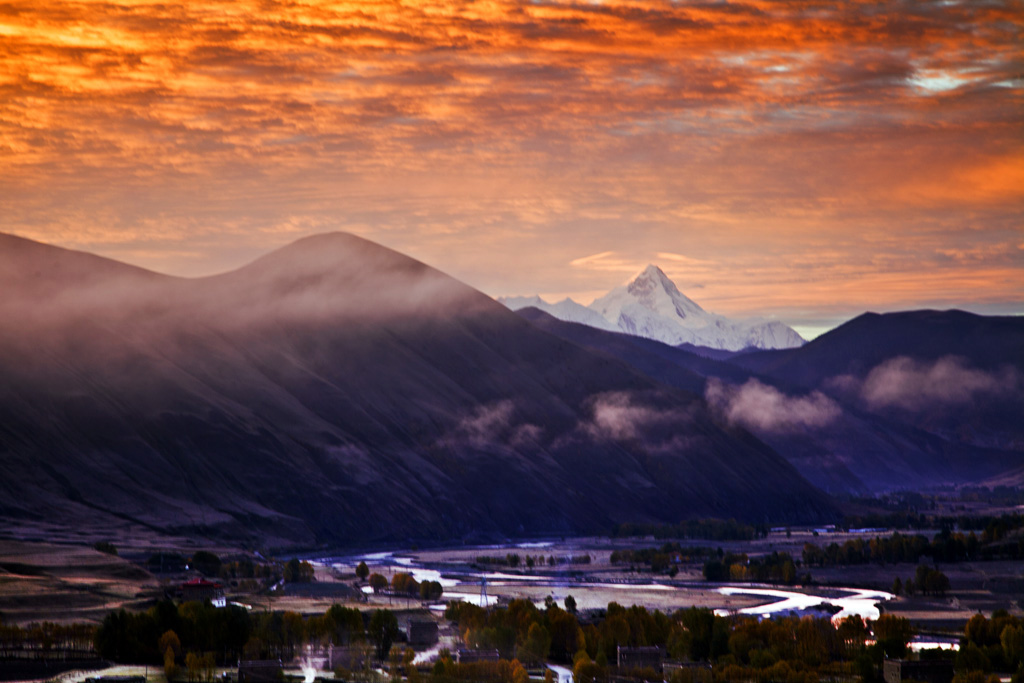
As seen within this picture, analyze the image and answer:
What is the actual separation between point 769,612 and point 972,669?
6209 centimetres

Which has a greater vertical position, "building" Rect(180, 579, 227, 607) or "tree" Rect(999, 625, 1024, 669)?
"building" Rect(180, 579, 227, 607)

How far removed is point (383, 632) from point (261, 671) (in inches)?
920

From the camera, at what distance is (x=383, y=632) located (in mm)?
140375

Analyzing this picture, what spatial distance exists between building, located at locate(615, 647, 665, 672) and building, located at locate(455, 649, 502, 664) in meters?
12.4

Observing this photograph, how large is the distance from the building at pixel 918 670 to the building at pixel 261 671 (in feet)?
183

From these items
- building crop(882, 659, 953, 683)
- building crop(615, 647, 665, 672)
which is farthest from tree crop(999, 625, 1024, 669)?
building crop(615, 647, 665, 672)

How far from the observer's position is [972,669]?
12025 cm

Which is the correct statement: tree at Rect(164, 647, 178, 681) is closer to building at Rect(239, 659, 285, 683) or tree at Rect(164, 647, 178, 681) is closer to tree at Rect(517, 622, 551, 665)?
building at Rect(239, 659, 285, 683)

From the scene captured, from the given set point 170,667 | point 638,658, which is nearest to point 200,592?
point 170,667

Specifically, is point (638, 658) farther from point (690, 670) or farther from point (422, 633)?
point (422, 633)

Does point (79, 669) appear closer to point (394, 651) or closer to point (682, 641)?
point (394, 651)

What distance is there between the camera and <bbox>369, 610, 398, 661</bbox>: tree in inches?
5453

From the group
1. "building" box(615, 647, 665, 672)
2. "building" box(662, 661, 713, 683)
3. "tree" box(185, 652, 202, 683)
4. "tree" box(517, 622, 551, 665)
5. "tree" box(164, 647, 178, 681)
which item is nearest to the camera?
"building" box(662, 661, 713, 683)

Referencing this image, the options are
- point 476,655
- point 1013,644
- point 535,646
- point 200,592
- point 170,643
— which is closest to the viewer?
point 1013,644
